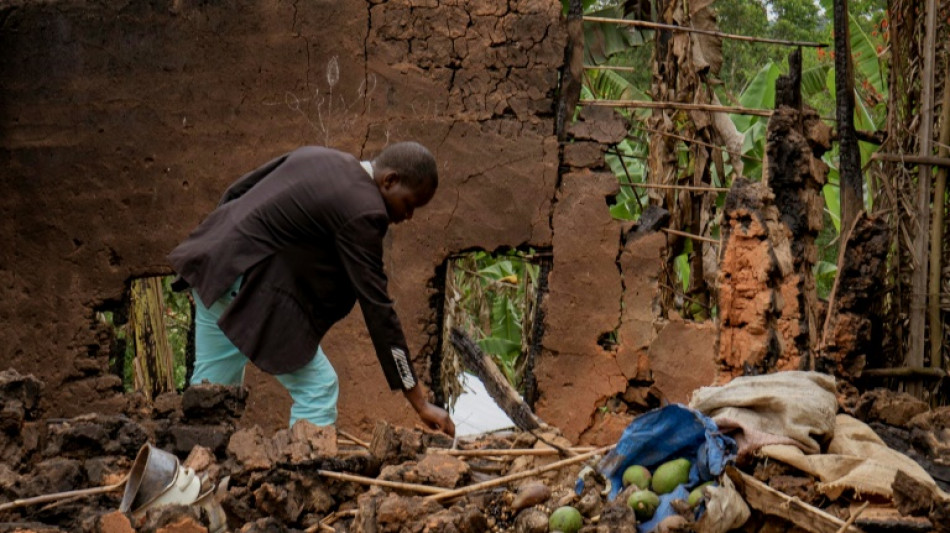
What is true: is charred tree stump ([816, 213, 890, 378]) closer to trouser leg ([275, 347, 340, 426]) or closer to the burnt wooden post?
the burnt wooden post

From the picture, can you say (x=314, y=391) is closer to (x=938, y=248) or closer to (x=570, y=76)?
(x=570, y=76)

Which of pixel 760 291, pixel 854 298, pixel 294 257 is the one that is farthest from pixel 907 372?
pixel 294 257

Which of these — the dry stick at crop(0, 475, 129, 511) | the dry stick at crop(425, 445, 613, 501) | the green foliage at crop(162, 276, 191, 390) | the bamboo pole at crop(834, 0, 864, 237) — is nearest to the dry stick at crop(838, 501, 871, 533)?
the dry stick at crop(425, 445, 613, 501)

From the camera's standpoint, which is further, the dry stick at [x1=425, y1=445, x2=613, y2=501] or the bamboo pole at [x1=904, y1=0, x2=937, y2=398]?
the bamboo pole at [x1=904, y1=0, x2=937, y2=398]

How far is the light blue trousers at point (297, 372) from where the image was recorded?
5215 mm

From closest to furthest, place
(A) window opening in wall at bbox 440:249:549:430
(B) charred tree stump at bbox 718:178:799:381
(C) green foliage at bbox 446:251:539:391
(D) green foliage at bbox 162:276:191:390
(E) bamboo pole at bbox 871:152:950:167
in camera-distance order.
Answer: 1. (B) charred tree stump at bbox 718:178:799:381
2. (E) bamboo pole at bbox 871:152:950:167
3. (A) window opening in wall at bbox 440:249:549:430
4. (C) green foliage at bbox 446:251:539:391
5. (D) green foliage at bbox 162:276:191:390

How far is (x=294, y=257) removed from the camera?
17.0 ft

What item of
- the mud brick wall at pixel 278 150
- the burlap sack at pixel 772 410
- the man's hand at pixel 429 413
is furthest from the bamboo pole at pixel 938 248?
the man's hand at pixel 429 413

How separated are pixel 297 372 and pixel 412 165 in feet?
3.32

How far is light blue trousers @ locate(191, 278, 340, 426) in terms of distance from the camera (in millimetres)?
5215

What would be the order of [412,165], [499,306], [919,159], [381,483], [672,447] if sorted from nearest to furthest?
1. [672,447]
2. [381,483]
3. [412,165]
4. [919,159]
5. [499,306]

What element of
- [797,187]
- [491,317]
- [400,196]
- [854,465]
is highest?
[400,196]

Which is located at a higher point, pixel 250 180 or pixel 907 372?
pixel 250 180

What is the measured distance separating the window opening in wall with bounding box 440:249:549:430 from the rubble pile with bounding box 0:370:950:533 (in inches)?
208
